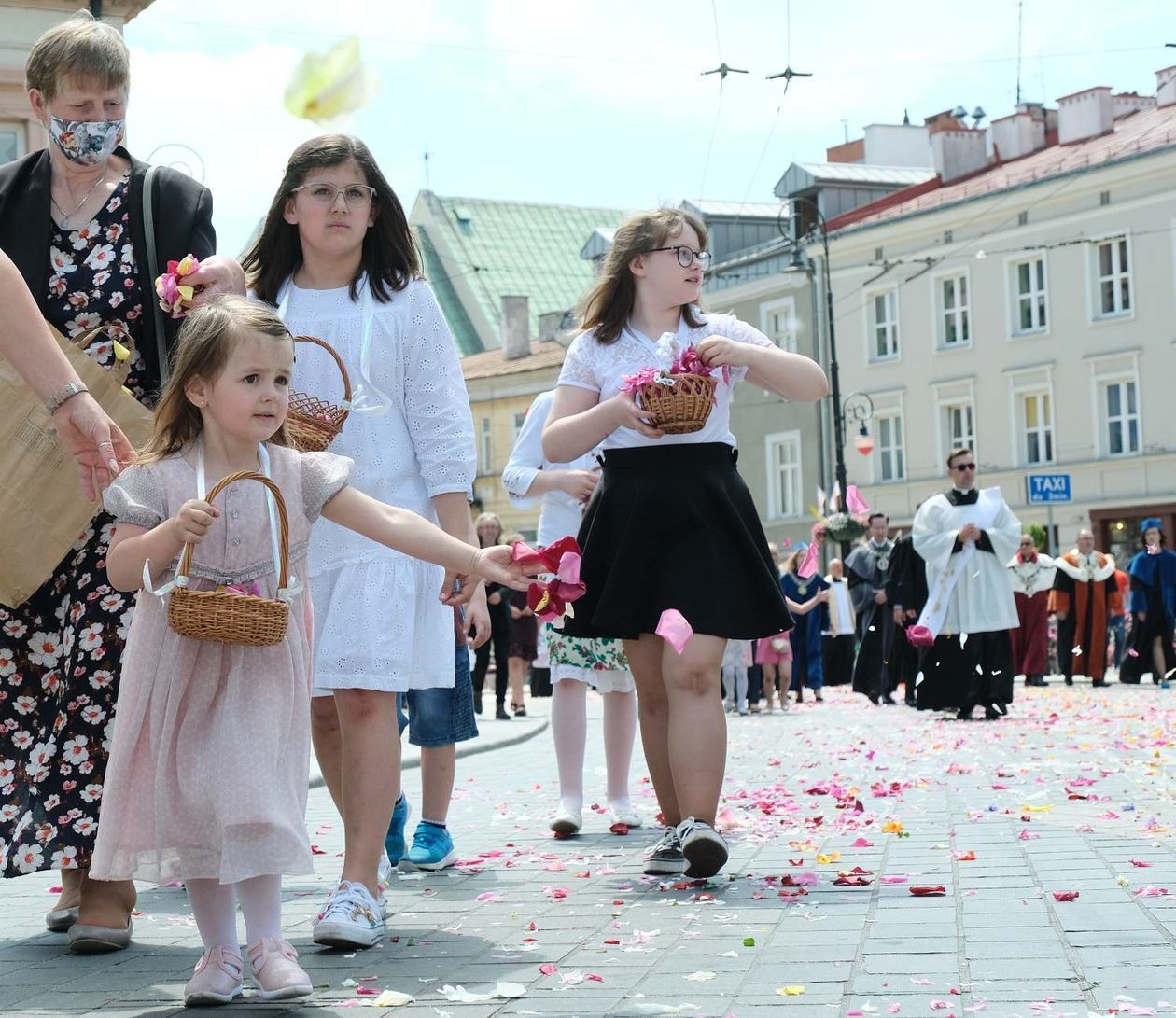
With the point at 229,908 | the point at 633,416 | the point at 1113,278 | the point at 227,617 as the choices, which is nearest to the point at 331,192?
the point at 633,416

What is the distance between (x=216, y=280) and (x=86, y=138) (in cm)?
58

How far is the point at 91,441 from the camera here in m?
4.60

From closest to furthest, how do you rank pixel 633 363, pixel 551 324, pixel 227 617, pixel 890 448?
pixel 227 617 < pixel 633 363 < pixel 890 448 < pixel 551 324

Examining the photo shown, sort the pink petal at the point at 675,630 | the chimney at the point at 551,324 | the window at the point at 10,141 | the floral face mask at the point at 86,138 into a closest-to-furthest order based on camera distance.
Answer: the floral face mask at the point at 86,138 < the pink petal at the point at 675,630 < the window at the point at 10,141 < the chimney at the point at 551,324

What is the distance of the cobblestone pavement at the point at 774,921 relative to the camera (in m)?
4.09

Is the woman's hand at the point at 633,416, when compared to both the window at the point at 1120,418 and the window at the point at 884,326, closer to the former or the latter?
the window at the point at 1120,418

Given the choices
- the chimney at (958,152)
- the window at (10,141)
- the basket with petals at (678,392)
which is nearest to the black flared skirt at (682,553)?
the basket with petals at (678,392)

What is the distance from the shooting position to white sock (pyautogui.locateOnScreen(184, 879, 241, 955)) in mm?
4215

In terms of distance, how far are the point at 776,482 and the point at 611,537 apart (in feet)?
155

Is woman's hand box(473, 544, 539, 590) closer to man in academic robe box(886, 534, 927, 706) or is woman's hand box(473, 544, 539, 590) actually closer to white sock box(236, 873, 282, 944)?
white sock box(236, 873, 282, 944)

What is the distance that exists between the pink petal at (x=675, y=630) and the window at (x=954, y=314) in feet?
136

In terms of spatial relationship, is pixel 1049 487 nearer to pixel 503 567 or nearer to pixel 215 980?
pixel 503 567

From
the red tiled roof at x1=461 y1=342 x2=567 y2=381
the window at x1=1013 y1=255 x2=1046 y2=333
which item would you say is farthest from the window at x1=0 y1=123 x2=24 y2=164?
the red tiled roof at x1=461 y1=342 x2=567 y2=381

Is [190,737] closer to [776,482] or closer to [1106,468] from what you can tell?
[1106,468]
